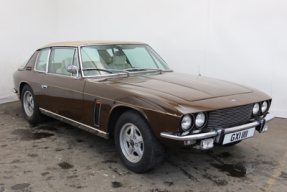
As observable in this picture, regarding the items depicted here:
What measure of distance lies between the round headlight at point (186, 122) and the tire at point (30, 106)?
3.14 m

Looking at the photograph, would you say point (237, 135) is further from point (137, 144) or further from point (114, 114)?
point (114, 114)

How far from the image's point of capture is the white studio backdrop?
6.06 m

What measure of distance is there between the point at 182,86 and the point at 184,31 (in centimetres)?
368

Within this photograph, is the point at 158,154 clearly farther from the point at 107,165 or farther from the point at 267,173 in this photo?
the point at 267,173

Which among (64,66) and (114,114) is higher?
(64,66)

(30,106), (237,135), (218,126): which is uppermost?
(218,126)

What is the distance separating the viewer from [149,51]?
190 inches

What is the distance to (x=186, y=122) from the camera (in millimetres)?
2988

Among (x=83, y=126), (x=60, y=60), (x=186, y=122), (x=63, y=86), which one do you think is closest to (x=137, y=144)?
(x=186, y=122)

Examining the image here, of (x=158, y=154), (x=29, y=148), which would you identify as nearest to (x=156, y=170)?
(x=158, y=154)

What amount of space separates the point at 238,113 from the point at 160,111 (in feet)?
3.13

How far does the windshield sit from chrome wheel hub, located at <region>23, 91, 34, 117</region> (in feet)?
5.86

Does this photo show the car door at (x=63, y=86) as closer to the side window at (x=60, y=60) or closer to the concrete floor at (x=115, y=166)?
the side window at (x=60, y=60)

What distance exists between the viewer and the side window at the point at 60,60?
448 centimetres
